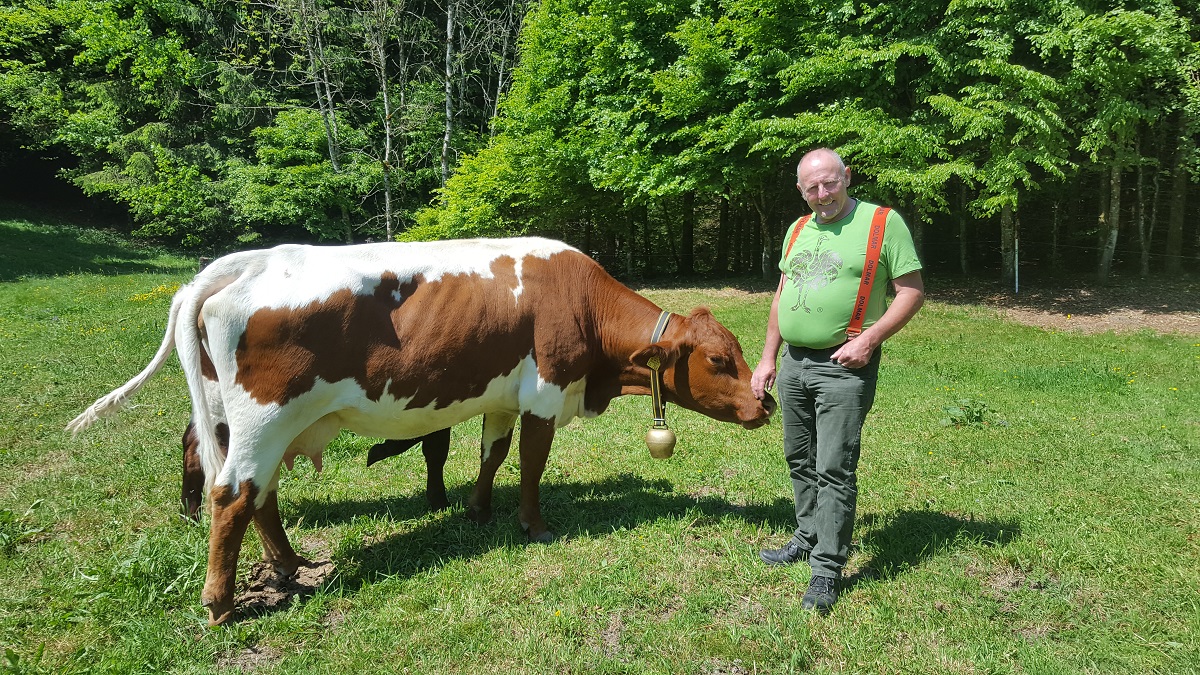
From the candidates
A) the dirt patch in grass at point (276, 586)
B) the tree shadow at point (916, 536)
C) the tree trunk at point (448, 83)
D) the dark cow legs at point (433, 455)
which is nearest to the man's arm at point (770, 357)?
the tree shadow at point (916, 536)

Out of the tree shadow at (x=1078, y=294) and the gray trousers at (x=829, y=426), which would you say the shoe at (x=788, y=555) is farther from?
the tree shadow at (x=1078, y=294)

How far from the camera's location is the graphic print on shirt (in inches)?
148

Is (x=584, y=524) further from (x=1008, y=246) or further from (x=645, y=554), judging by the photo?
(x=1008, y=246)

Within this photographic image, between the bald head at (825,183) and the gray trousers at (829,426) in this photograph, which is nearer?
the bald head at (825,183)

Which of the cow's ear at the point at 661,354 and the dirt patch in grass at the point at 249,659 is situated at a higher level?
the cow's ear at the point at 661,354

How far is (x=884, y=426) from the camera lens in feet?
24.7

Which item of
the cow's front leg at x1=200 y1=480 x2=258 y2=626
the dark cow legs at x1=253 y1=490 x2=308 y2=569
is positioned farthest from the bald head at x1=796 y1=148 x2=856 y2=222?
the dark cow legs at x1=253 y1=490 x2=308 y2=569

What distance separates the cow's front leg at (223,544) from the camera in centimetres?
373

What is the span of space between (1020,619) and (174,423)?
771 centimetres

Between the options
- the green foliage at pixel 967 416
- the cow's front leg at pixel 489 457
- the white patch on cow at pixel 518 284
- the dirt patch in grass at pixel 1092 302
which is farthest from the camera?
the dirt patch in grass at pixel 1092 302

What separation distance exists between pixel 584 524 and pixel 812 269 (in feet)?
8.30

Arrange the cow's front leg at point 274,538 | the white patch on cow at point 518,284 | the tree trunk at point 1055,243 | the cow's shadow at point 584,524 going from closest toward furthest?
the cow's front leg at point 274,538
the cow's shadow at point 584,524
the white patch on cow at point 518,284
the tree trunk at point 1055,243

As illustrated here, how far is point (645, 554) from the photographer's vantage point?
4.60 meters

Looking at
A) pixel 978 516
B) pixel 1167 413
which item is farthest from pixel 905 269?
pixel 1167 413
